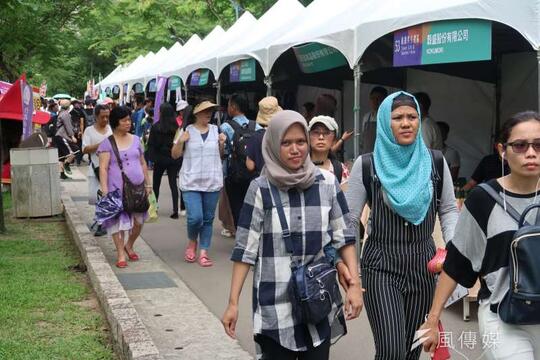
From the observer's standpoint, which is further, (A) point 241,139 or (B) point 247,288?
(A) point 241,139

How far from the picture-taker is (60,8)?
13359 millimetres

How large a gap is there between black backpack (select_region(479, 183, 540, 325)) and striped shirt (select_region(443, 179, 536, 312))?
5 cm

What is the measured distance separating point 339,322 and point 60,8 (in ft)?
38.6

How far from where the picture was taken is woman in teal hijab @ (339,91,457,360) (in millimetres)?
3361

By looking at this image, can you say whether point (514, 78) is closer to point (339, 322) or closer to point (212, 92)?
point (339, 322)

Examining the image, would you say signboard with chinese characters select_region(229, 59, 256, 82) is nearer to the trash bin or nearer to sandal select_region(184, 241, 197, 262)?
the trash bin

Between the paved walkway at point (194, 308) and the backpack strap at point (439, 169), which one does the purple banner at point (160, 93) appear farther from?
the backpack strap at point (439, 169)

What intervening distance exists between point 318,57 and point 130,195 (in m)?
3.18

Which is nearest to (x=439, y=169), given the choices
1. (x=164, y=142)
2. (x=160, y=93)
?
(x=164, y=142)

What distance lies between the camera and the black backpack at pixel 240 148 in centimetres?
777

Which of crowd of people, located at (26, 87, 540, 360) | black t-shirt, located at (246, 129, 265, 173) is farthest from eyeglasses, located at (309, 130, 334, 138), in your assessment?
black t-shirt, located at (246, 129, 265, 173)

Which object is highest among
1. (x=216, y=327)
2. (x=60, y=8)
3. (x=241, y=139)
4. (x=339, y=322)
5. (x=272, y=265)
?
(x=60, y=8)

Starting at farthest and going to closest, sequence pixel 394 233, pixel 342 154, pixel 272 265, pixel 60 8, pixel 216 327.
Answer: pixel 60 8 → pixel 342 154 → pixel 216 327 → pixel 394 233 → pixel 272 265

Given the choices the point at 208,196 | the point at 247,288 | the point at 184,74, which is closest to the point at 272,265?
the point at 247,288
